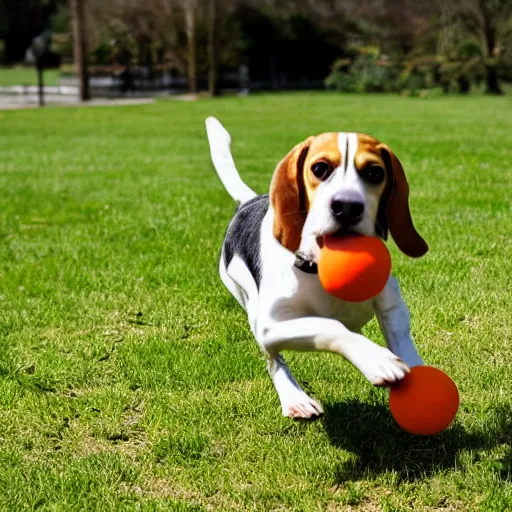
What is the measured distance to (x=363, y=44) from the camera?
156ft

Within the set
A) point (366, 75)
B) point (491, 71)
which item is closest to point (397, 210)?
point (491, 71)

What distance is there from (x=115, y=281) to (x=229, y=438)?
2.50m

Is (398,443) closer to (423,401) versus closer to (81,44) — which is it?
(423,401)

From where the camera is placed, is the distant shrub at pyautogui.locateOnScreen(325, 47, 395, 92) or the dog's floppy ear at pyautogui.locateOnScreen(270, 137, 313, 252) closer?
the dog's floppy ear at pyautogui.locateOnScreen(270, 137, 313, 252)

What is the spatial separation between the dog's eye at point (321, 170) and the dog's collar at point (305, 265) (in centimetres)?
30

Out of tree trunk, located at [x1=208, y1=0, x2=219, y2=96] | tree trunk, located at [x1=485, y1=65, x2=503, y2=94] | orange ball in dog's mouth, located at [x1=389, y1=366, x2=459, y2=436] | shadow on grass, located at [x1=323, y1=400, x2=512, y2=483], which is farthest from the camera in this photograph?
tree trunk, located at [x1=208, y1=0, x2=219, y2=96]

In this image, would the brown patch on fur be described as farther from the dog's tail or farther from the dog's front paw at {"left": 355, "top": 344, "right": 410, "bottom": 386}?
the dog's tail

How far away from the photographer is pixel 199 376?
12.5ft

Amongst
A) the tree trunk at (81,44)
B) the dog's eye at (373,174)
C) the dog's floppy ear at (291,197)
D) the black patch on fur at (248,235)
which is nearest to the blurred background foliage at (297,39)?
the tree trunk at (81,44)

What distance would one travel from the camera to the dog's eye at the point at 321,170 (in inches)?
106

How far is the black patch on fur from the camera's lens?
3.30 m

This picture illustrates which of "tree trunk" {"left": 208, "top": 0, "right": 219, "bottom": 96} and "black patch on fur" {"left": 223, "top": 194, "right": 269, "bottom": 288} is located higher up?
"tree trunk" {"left": 208, "top": 0, "right": 219, "bottom": 96}

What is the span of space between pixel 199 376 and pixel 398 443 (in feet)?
3.60

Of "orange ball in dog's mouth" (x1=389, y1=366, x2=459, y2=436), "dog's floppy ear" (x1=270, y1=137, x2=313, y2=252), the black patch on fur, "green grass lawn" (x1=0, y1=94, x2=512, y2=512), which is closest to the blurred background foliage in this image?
"green grass lawn" (x1=0, y1=94, x2=512, y2=512)
